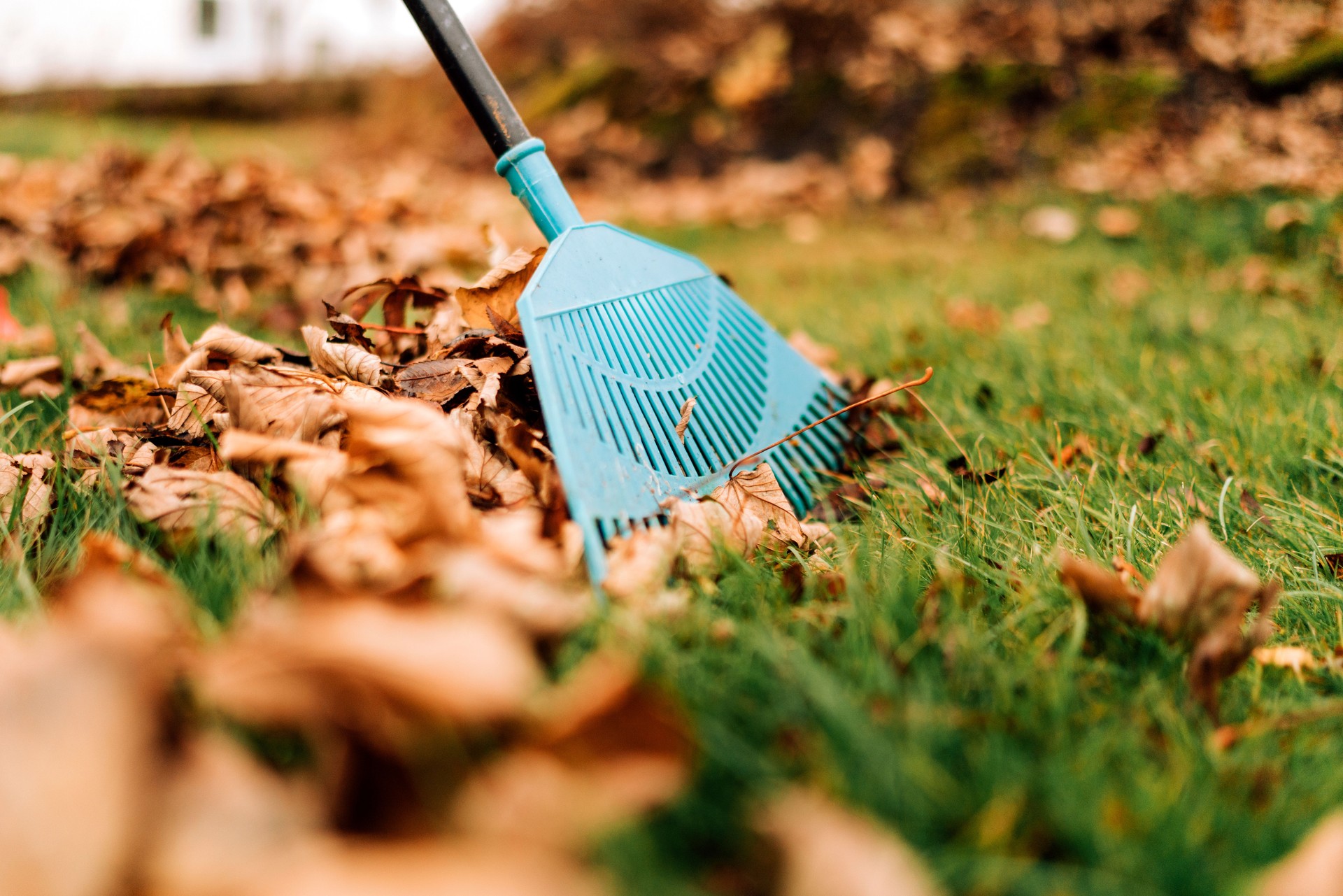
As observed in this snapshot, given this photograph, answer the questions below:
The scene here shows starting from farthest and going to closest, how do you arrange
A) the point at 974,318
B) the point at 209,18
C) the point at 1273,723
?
1. the point at 209,18
2. the point at 974,318
3. the point at 1273,723

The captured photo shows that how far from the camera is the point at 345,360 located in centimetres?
125

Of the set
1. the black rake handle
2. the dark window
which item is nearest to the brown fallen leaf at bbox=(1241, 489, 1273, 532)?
the black rake handle

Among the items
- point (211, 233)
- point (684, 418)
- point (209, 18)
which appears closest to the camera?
point (684, 418)

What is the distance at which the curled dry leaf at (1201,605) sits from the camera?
0.78m

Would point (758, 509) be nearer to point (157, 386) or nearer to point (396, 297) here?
point (396, 297)

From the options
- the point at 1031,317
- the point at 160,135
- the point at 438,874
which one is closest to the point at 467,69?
the point at 438,874

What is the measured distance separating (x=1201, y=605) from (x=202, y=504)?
1131 mm

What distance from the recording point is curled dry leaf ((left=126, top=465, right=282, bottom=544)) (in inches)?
38.6

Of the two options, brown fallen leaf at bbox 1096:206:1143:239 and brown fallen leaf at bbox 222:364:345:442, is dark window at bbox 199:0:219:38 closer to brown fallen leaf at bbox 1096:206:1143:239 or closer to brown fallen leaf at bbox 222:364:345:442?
brown fallen leaf at bbox 1096:206:1143:239

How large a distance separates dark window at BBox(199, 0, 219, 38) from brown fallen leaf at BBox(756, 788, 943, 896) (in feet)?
46.1

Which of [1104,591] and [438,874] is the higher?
[438,874]

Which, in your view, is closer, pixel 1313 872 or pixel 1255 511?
pixel 1313 872

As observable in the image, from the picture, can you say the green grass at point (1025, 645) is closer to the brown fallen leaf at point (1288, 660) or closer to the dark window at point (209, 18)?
the brown fallen leaf at point (1288, 660)

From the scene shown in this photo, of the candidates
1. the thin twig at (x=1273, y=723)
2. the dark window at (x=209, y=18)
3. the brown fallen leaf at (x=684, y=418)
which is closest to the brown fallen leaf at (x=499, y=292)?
the brown fallen leaf at (x=684, y=418)
